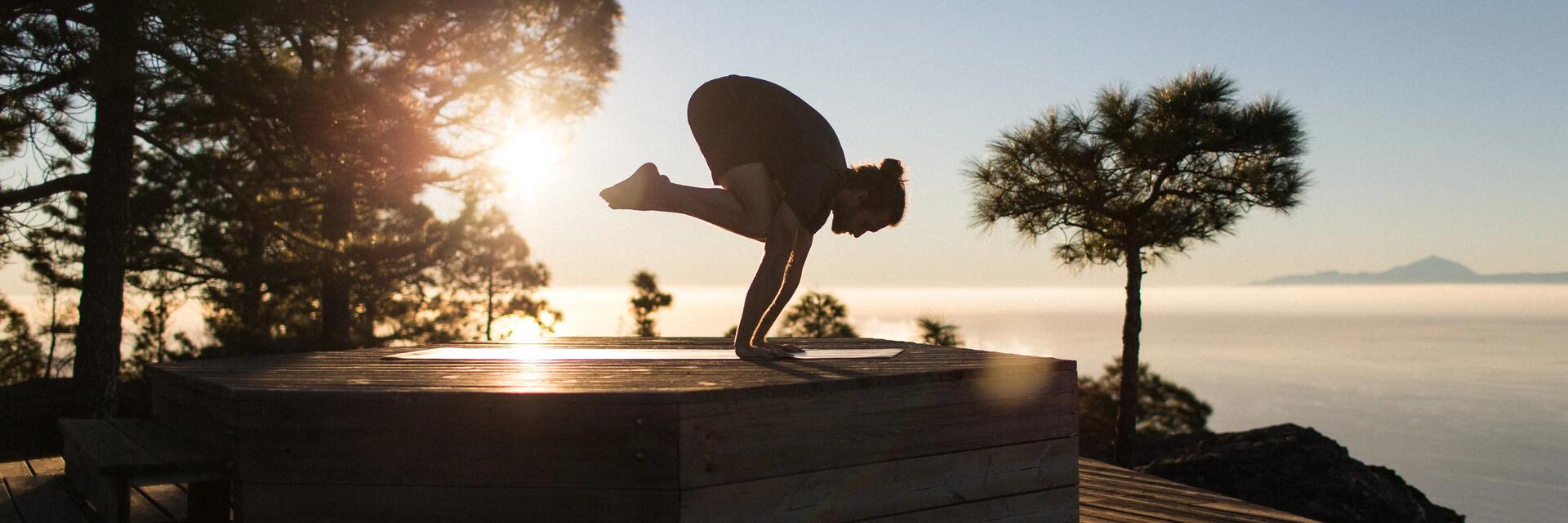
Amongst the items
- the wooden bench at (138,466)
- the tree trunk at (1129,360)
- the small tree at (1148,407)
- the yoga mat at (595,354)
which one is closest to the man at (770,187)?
the yoga mat at (595,354)

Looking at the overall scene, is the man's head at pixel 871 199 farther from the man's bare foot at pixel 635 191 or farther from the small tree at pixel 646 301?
the small tree at pixel 646 301

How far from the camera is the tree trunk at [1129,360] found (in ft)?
37.3

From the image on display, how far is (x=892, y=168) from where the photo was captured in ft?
12.9

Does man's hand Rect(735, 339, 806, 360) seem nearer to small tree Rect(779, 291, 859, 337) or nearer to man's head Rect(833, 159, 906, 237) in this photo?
man's head Rect(833, 159, 906, 237)

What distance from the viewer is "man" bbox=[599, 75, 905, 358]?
12.1 ft

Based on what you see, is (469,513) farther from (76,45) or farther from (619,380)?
(76,45)

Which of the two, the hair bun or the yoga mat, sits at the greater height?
the hair bun

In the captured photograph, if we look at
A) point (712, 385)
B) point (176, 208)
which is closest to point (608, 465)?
point (712, 385)

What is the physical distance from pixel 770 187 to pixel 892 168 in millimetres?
553

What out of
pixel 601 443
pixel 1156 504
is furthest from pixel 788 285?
pixel 1156 504

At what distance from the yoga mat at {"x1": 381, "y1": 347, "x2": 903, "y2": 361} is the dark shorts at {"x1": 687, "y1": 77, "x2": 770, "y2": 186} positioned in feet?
2.73

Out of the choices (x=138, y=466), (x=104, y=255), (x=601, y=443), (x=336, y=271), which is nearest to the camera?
(x=601, y=443)

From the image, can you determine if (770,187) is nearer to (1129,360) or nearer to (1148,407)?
(1129,360)

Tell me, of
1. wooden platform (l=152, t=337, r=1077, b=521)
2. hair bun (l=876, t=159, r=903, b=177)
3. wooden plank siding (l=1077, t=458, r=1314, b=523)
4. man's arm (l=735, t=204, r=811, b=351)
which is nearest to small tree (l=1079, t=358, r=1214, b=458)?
wooden plank siding (l=1077, t=458, r=1314, b=523)
